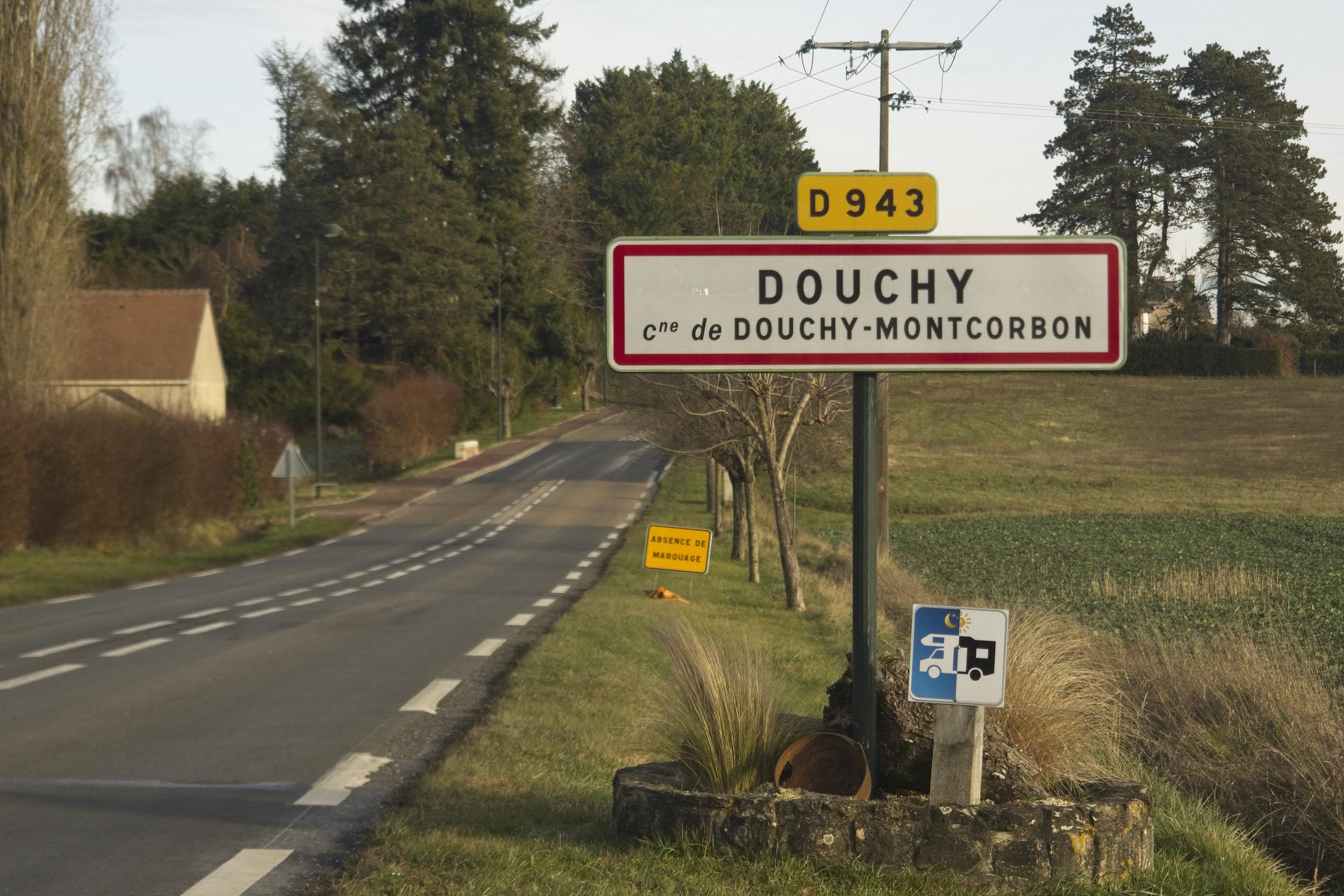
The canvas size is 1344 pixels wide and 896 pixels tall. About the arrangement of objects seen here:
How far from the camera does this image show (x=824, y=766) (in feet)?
15.5

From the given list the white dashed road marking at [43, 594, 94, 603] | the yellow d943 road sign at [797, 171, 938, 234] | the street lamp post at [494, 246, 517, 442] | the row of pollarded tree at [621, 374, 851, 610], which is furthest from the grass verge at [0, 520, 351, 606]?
the street lamp post at [494, 246, 517, 442]

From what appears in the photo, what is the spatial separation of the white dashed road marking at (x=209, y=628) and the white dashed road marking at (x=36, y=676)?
2526 mm

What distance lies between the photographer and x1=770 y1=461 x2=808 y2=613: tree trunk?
19.6 m

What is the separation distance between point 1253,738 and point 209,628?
10.7 metres

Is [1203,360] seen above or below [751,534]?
above

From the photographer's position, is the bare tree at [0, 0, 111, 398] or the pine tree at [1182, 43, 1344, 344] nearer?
the bare tree at [0, 0, 111, 398]

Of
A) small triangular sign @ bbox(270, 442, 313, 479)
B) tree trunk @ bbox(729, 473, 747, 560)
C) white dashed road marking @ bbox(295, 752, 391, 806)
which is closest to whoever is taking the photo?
white dashed road marking @ bbox(295, 752, 391, 806)

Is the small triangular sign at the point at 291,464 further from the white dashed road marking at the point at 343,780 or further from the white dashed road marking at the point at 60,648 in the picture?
the white dashed road marking at the point at 343,780

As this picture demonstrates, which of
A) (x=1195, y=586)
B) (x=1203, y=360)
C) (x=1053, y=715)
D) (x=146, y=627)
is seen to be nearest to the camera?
(x=1053, y=715)

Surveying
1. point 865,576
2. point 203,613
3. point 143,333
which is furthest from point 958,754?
point 143,333

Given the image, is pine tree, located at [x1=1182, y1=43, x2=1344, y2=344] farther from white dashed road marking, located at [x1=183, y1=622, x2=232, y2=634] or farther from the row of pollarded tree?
white dashed road marking, located at [x1=183, y1=622, x2=232, y2=634]

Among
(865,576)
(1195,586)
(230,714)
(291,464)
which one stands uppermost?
(865,576)

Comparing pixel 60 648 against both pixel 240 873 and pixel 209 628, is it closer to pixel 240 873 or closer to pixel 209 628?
pixel 209 628

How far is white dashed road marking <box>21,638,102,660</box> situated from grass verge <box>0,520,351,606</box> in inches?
236
